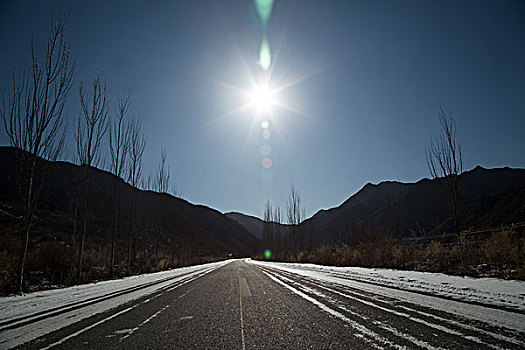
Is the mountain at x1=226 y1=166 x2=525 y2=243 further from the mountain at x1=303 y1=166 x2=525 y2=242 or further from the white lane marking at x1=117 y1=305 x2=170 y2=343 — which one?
the white lane marking at x1=117 y1=305 x2=170 y2=343

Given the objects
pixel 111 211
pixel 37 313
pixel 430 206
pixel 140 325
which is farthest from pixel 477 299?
pixel 430 206

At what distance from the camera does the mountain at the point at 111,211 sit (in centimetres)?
1378

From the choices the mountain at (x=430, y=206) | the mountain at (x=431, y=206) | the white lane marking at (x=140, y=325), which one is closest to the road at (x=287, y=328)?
the white lane marking at (x=140, y=325)

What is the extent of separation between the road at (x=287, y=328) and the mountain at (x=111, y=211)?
7.40 meters

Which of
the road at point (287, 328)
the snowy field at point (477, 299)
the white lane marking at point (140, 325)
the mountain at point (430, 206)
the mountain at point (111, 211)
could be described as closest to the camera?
the road at point (287, 328)

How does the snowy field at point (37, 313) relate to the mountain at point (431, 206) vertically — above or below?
below

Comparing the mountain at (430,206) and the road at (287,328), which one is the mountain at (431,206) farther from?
the road at (287,328)

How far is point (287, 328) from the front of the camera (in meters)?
3.18

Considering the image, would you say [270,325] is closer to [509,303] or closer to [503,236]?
[509,303]

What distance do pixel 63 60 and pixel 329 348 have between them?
1101cm

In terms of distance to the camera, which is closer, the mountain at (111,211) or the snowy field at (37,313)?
the snowy field at (37,313)

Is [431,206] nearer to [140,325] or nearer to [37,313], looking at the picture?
[140,325]

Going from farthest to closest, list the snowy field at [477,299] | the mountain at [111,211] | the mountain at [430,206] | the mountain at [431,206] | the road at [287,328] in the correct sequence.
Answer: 1. the mountain at [431,206]
2. the mountain at [430,206]
3. the mountain at [111,211]
4. the snowy field at [477,299]
5. the road at [287,328]

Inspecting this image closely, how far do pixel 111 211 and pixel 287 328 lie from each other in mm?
36080
